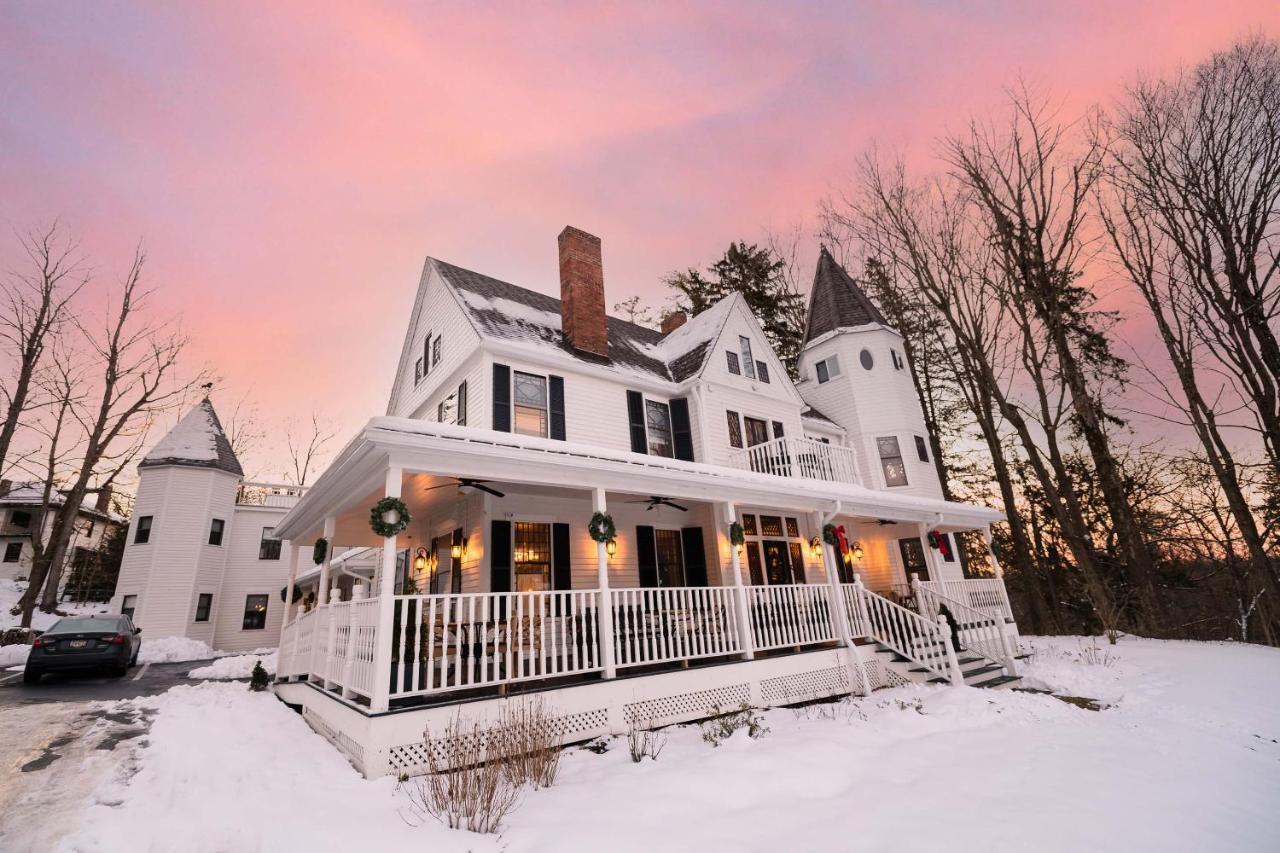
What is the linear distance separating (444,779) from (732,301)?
1474cm

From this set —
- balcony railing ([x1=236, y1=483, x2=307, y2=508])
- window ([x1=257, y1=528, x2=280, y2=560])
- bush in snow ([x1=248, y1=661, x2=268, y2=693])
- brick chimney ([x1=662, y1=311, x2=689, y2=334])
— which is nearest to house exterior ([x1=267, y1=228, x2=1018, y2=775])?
bush in snow ([x1=248, y1=661, x2=268, y2=693])

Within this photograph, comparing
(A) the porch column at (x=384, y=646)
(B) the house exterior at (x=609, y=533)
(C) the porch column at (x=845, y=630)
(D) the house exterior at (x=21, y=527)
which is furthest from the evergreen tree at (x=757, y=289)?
(D) the house exterior at (x=21, y=527)

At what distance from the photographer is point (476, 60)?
12.6 m

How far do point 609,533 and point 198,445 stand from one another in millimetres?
27562

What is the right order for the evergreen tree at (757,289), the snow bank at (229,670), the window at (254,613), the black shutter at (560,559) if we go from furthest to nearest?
the evergreen tree at (757,289) < the window at (254,613) < the snow bank at (229,670) < the black shutter at (560,559)

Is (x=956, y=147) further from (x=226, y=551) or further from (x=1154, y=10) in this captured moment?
(x=226, y=551)

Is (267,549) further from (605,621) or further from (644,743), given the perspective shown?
(644,743)

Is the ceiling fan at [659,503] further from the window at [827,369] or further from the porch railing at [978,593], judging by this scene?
the window at [827,369]

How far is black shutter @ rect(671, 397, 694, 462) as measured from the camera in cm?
1451

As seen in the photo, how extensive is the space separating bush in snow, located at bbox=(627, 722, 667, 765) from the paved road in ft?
36.9

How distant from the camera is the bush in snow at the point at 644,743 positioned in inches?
248

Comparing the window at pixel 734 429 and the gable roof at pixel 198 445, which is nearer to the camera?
the window at pixel 734 429

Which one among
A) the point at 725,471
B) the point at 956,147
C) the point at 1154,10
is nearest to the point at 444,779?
the point at 725,471

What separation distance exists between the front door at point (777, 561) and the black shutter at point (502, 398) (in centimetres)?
766
